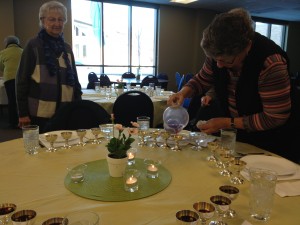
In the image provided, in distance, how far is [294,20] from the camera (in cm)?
1185

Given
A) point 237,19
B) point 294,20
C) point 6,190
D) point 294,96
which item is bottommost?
point 6,190

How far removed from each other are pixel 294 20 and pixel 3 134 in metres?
11.8

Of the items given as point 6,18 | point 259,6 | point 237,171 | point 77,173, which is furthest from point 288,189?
point 259,6

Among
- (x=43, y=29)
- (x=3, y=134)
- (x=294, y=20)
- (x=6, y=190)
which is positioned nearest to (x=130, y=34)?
(x=3, y=134)

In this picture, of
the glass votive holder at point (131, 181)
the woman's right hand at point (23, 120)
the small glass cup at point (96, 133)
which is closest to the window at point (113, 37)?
the woman's right hand at point (23, 120)

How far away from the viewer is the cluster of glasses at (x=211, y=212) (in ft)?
2.82

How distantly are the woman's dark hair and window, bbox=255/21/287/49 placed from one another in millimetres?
11087

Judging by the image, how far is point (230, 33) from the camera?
1.44 meters

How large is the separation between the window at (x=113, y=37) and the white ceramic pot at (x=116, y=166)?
7.24 metres

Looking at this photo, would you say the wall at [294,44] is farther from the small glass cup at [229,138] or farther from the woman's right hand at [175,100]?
the small glass cup at [229,138]

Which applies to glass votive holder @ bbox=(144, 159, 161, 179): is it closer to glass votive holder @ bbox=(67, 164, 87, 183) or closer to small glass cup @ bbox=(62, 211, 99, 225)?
glass votive holder @ bbox=(67, 164, 87, 183)

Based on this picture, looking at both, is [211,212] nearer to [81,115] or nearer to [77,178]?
[77,178]

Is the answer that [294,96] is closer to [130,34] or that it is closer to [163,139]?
[163,139]

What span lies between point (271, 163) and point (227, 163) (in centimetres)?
24
